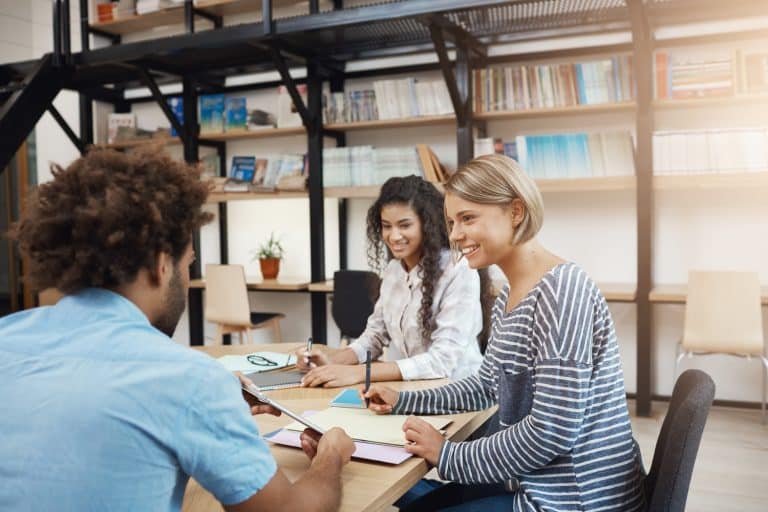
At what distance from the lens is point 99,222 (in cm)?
83

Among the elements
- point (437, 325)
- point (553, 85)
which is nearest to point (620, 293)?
point (553, 85)

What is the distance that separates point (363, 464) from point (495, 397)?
455mm

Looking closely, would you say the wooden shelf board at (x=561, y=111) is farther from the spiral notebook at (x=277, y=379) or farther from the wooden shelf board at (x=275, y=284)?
the spiral notebook at (x=277, y=379)

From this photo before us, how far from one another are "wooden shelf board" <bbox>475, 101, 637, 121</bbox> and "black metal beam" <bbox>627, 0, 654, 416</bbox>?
13 centimetres

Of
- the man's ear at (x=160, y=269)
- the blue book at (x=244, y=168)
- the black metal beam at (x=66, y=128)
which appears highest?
the black metal beam at (x=66, y=128)

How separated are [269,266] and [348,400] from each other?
3403 mm

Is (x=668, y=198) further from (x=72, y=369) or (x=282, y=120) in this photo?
(x=72, y=369)

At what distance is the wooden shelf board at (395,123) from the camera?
4293mm

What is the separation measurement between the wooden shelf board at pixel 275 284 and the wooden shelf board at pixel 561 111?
1575 mm

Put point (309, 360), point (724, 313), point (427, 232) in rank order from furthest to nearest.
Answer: point (724, 313)
point (427, 232)
point (309, 360)

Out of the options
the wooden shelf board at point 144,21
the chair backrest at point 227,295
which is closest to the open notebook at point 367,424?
the chair backrest at point 227,295

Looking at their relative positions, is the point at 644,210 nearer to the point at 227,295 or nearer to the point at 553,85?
the point at 553,85

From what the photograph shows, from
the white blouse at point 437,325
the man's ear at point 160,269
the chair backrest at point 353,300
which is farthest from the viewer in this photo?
the chair backrest at point 353,300

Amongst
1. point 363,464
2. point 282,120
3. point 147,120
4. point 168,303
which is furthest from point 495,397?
point 147,120
